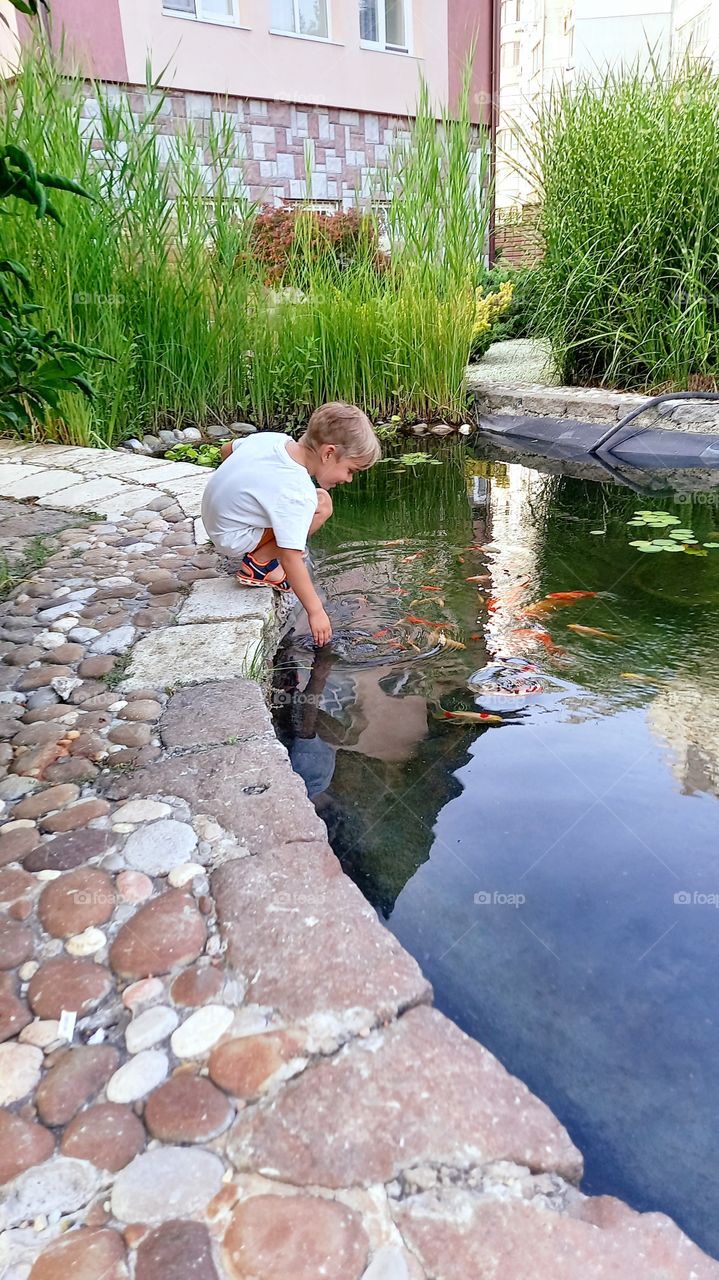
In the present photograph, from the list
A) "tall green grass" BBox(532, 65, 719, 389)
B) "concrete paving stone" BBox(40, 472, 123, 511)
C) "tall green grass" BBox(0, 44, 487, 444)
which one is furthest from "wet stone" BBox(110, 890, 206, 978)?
"tall green grass" BBox(532, 65, 719, 389)

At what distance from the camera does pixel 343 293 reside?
543cm

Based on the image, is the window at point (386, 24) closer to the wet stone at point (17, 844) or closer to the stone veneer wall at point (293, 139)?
the stone veneer wall at point (293, 139)

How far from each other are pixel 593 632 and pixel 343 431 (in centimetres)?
94

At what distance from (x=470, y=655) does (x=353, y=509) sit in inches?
74.3

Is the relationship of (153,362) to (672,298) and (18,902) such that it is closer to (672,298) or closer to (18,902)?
(672,298)

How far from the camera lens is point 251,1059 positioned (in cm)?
101

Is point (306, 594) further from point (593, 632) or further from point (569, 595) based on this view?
point (569, 595)

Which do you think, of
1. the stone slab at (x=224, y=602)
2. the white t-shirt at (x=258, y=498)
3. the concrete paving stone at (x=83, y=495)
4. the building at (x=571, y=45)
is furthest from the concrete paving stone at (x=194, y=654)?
the building at (x=571, y=45)

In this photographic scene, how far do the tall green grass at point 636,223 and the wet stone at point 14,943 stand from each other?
197 inches

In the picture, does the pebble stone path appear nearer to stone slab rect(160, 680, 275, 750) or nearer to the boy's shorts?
stone slab rect(160, 680, 275, 750)

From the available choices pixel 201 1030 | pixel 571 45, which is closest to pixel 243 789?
pixel 201 1030

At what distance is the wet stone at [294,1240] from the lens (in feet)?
2.60

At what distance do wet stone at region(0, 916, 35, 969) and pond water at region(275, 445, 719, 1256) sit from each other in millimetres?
580

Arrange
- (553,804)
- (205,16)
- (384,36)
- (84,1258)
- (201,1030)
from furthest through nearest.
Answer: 1. (384,36)
2. (205,16)
3. (553,804)
4. (201,1030)
5. (84,1258)
